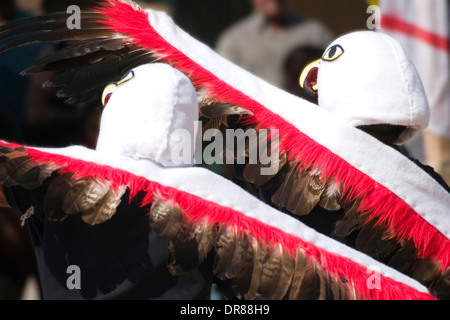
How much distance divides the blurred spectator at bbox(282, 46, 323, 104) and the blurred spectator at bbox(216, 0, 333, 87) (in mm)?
57

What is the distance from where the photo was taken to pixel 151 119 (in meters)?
2.10

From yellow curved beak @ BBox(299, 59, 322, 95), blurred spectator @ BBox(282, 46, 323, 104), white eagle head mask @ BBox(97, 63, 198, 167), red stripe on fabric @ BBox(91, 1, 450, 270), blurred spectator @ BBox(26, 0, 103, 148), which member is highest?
white eagle head mask @ BBox(97, 63, 198, 167)

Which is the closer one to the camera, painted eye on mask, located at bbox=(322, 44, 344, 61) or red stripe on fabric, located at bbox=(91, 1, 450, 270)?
red stripe on fabric, located at bbox=(91, 1, 450, 270)

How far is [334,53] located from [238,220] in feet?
2.45

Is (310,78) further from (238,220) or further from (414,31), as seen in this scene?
(414,31)

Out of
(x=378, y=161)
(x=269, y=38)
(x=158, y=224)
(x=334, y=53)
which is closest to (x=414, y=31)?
Answer: (x=269, y=38)

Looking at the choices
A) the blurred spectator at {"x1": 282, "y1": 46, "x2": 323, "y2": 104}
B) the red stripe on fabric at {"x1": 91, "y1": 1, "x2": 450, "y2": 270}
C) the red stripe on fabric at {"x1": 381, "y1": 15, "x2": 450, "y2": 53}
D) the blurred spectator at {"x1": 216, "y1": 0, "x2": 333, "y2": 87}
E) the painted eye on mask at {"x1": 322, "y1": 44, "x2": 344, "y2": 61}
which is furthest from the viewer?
the red stripe on fabric at {"x1": 381, "y1": 15, "x2": 450, "y2": 53}

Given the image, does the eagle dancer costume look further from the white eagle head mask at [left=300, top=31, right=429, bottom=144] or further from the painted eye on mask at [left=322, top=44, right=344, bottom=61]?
the painted eye on mask at [left=322, top=44, right=344, bottom=61]

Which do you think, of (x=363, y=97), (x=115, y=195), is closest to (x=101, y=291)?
(x=115, y=195)

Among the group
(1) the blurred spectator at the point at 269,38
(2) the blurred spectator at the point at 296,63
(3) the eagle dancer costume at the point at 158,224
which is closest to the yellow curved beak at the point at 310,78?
(3) the eagle dancer costume at the point at 158,224

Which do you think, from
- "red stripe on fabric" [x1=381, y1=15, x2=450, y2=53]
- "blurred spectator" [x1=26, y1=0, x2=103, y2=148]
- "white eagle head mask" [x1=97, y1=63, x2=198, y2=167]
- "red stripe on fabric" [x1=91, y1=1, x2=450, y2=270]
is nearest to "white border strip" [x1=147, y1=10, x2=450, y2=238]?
"red stripe on fabric" [x1=91, y1=1, x2=450, y2=270]

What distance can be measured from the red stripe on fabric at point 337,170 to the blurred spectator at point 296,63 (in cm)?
128

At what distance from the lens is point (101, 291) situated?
206 cm

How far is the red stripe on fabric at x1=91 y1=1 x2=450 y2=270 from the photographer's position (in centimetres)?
243
